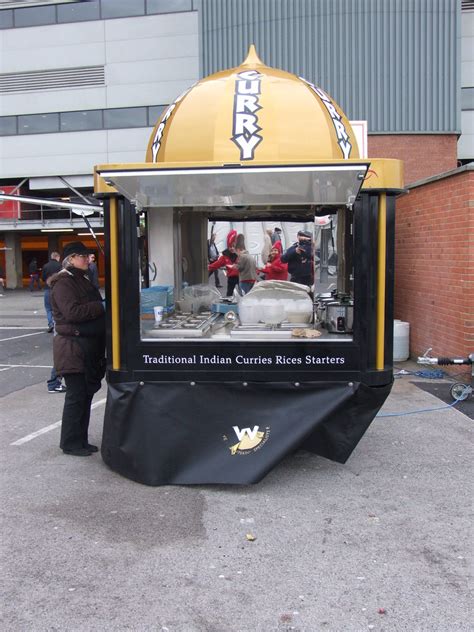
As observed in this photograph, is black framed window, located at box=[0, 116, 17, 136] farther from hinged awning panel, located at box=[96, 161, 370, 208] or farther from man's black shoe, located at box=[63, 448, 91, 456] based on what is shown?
hinged awning panel, located at box=[96, 161, 370, 208]

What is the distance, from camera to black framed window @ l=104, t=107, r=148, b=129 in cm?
2575

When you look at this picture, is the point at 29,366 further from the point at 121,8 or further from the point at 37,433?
the point at 121,8

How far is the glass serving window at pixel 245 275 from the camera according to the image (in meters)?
5.00

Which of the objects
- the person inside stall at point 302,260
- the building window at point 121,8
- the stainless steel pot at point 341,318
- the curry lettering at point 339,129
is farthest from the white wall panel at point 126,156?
the stainless steel pot at point 341,318

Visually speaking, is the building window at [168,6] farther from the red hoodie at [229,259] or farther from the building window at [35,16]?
the red hoodie at [229,259]

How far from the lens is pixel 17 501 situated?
4.45 meters

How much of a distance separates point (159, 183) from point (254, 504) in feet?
7.62

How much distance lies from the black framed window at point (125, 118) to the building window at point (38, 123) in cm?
245

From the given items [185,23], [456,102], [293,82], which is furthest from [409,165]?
[293,82]

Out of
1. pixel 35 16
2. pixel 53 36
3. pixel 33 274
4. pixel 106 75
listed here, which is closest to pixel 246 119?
pixel 106 75

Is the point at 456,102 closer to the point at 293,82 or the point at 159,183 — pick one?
the point at 293,82

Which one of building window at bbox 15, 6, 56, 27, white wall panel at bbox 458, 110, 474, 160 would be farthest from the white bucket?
building window at bbox 15, 6, 56, 27

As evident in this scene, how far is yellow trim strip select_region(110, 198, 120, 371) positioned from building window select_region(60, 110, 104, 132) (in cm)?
2335

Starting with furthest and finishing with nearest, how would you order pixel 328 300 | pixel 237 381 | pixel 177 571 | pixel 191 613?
pixel 328 300 < pixel 237 381 < pixel 177 571 < pixel 191 613
